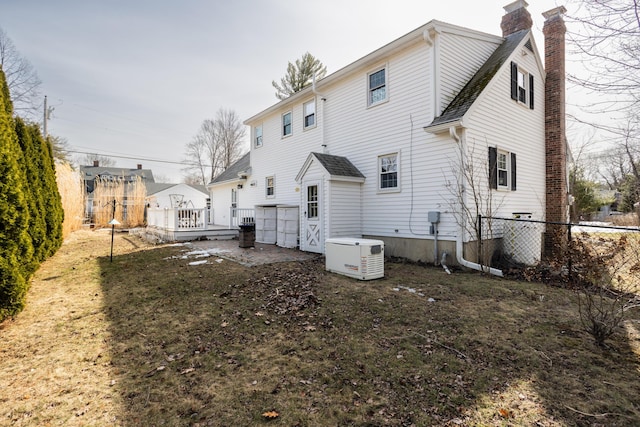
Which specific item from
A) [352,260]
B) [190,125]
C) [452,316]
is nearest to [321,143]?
[352,260]

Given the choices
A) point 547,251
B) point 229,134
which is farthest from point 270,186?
point 229,134

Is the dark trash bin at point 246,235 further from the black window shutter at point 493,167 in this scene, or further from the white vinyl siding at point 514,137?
the black window shutter at point 493,167

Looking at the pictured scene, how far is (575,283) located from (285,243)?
9.18 m

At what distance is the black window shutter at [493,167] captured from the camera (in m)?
9.32

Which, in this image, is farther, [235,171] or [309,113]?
[235,171]

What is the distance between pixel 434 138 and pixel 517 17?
6.80m

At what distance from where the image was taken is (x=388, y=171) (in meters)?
10.3

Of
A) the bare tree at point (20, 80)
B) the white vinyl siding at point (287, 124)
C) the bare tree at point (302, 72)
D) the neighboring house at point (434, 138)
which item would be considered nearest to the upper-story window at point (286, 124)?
the white vinyl siding at point (287, 124)

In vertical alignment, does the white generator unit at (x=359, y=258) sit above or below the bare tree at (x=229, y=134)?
below

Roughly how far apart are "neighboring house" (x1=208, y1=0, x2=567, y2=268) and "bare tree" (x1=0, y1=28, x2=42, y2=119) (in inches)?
795

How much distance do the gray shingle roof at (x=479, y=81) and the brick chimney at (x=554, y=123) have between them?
141 centimetres

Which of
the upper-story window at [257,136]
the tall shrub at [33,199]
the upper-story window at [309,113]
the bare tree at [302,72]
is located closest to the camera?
the tall shrub at [33,199]

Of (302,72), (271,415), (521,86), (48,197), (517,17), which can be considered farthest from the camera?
(302,72)

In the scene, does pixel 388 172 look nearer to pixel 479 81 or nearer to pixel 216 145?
pixel 479 81
